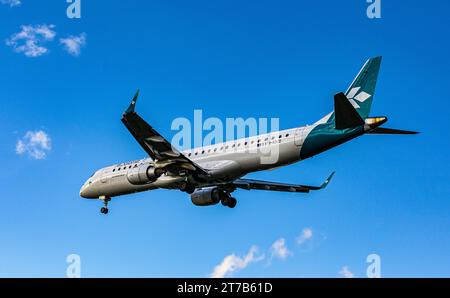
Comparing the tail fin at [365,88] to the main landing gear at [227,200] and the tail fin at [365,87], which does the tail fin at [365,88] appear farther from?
the main landing gear at [227,200]

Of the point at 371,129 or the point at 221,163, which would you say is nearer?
the point at 371,129

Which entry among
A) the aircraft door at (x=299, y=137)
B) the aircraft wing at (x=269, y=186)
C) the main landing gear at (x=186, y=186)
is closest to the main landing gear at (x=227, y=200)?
the aircraft wing at (x=269, y=186)

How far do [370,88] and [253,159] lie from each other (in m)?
8.75

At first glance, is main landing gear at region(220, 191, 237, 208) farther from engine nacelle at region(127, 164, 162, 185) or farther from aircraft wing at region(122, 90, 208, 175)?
engine nacelle at region(127, 164, 162, 185)

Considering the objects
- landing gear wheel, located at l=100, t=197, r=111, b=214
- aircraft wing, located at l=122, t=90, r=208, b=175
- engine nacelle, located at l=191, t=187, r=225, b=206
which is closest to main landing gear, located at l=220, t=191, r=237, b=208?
engine nacelle, located at l=191, t=187, r=225, b=206

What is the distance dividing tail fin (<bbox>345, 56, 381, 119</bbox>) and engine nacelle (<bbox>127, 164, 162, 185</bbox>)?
45.1ft

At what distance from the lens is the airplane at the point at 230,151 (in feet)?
134

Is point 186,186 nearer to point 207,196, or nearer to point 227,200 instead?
point 207,196

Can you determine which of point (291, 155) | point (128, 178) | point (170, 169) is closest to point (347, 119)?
point (291, 155)
